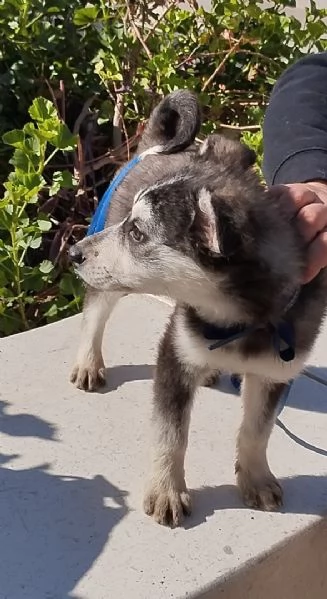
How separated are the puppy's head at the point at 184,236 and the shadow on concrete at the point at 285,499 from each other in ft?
1.79

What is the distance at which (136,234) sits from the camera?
1.94 meters

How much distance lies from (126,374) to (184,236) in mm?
872

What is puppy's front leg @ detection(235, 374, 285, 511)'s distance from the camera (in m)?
2.08

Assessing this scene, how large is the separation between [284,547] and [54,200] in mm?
1783

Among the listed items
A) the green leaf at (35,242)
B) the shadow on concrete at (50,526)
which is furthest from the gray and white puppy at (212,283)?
the green leaf at (35,242)

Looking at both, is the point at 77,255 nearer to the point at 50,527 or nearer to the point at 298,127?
the point at 50,527

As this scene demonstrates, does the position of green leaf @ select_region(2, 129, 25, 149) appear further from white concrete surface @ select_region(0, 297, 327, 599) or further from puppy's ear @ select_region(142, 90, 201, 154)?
white concrete surface @ select_region(0, 297, 327, 599)

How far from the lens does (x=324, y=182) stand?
2.20 m

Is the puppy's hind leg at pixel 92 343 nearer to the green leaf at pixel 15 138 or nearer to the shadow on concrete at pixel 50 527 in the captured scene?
the shadow on concrete at pixel 50 527

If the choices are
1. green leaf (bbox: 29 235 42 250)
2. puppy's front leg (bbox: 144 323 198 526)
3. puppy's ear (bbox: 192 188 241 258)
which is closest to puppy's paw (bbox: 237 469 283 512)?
puppy's front leg (bbox: 144 323 198 526)

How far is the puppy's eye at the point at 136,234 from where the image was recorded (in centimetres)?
193

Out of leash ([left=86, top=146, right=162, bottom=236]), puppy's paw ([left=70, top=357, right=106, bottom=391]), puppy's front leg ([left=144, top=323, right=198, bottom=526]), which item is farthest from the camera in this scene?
puppy's paw ([left=70, top=357, right=106, bottom=391])

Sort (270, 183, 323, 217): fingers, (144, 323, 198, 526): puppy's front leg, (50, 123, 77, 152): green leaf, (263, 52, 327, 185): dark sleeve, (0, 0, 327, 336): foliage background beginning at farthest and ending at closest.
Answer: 1. (0, 0, 327, 336): foliage background
2. (50, 123, 77, 152): green leaf
3. (263, 52, 327, 185): dark sleeve
4. (144, 323, 198, 526): puppy's front leg
5. (270, 183, 323, 217): fingers

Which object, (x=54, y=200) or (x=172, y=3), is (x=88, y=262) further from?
(x=172, y=3)
